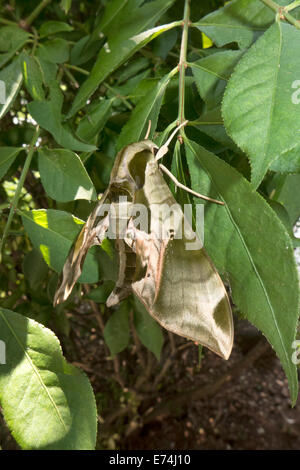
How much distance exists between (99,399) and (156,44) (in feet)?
5.12

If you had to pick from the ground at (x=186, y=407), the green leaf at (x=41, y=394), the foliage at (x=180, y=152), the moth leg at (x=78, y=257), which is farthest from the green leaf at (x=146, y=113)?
the ground at (x=186, y=407)

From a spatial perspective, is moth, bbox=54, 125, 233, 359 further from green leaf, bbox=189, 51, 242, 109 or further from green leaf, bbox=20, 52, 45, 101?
green leaf, bbox=20, 52, 45, 101

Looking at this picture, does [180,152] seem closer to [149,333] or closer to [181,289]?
[181,289]

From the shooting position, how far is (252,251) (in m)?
0.39

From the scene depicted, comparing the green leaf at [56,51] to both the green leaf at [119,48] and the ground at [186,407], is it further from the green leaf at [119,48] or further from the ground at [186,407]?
the ground at [186,407]

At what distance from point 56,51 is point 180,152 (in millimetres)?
359

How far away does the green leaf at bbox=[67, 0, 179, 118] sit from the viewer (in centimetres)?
53

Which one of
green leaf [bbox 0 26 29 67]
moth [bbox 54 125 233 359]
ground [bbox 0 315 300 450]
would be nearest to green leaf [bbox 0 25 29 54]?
green leaf [bbox 0 26 29 67]

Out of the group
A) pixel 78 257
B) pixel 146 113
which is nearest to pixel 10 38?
pixel 146 113

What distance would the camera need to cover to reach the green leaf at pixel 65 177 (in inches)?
21.5

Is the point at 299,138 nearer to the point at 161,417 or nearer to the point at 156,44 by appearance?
the point at 156,44

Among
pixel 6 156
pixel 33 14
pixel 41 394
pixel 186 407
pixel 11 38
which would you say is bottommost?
pixel 186 407

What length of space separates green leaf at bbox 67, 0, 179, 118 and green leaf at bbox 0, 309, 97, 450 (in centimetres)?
30

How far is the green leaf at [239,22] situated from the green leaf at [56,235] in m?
0.29
